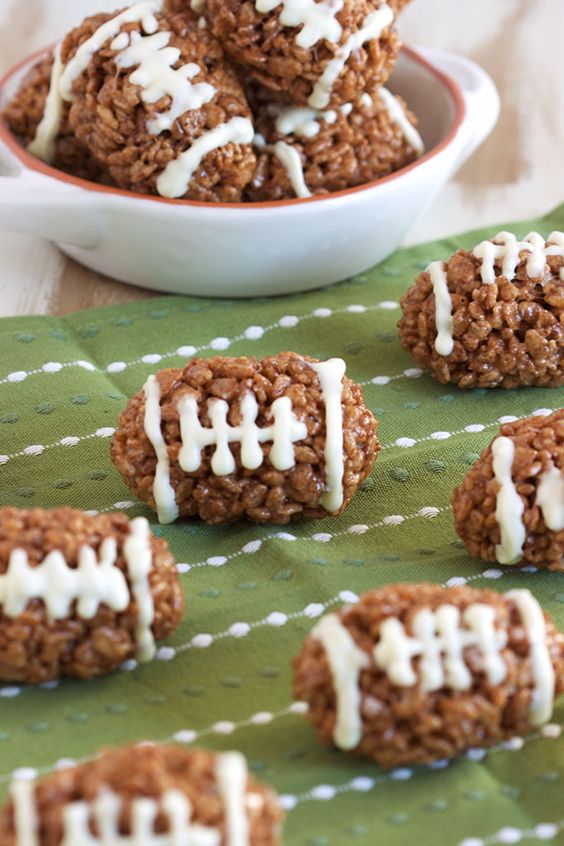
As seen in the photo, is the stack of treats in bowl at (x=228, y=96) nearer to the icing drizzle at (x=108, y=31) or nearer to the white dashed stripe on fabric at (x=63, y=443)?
the icing drizzle at (x=108, y=31)

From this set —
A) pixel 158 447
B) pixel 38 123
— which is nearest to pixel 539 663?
pixel 158 447

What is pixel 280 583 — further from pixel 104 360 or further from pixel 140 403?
pixel 104 360

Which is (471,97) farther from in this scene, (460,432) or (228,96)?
(460,432)

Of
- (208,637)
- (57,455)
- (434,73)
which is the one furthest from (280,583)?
(434,73)

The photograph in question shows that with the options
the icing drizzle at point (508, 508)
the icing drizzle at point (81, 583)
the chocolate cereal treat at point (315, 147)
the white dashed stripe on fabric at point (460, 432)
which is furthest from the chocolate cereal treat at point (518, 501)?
the chocolate cereal treat at point (315, 147)

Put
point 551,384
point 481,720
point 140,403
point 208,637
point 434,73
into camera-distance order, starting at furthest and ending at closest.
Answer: point 434,73 < point 551,384 < point 140,403 < point 208,637 < point 481,720

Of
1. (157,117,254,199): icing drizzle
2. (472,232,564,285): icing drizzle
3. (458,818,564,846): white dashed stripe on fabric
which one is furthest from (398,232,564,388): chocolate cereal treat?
(458,818,564,846): white dashed stripe on fabric
